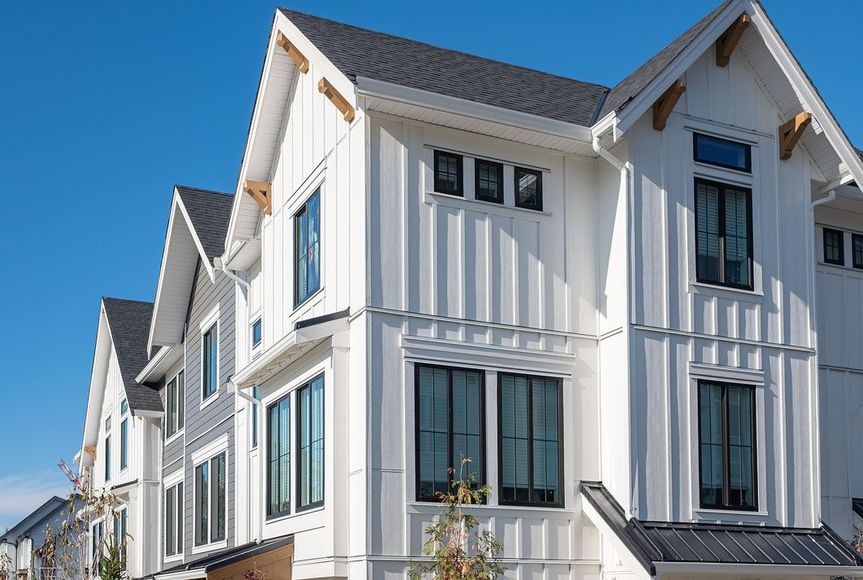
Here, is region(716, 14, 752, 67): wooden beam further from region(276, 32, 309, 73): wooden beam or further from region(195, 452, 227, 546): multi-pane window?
region(195, 452, 227, 546): multi-pane window

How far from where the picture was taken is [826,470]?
1880 centimetres

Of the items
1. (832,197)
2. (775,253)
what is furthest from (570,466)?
(832,197)

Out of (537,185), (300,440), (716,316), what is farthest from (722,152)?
(300,440)

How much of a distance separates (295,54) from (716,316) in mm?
7161

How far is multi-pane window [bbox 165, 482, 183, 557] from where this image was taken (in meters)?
28.0

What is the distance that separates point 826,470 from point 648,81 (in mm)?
6717

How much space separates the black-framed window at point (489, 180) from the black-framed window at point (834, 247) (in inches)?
247

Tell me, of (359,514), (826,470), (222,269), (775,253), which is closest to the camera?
(359,514)

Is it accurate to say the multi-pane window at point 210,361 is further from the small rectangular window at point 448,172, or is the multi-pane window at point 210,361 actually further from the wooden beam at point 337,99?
the small rectangular window at point 448,172

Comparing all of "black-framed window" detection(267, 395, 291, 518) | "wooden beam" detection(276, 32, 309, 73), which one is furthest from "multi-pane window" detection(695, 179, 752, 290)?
"black-framed window" detection(267, 395, 291, 518)

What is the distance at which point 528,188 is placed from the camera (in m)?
16.9

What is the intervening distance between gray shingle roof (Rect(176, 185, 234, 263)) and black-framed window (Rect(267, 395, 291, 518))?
21.8 ft

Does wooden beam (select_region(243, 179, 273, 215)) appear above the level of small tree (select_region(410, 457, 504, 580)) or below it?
above

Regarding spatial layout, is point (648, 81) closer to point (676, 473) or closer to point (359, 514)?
point (676, 473)
